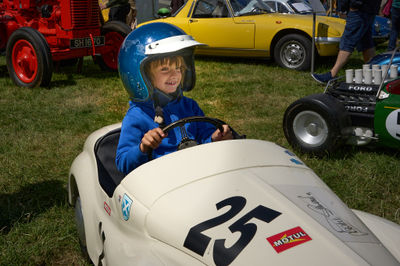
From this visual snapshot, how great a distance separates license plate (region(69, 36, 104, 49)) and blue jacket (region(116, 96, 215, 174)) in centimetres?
499

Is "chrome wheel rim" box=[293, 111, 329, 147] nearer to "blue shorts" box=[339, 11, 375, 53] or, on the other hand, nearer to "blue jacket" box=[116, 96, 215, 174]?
"blue jacket" box=[116, 96, 215, 174]

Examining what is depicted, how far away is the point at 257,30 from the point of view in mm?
8414

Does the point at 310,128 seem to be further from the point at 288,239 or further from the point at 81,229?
the point at 288,239

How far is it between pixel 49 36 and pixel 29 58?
0.90m

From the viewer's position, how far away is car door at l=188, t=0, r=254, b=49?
8555 mm

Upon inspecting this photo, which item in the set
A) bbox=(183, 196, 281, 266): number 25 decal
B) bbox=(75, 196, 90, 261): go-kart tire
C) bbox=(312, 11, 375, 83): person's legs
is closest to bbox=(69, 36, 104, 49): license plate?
bbox=(312, 11, 375, 83): person's legs

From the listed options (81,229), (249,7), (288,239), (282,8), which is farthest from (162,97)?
(282,8)

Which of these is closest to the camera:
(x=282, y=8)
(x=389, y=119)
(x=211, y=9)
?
(x=389, y=119)

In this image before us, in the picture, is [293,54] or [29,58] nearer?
[29,58]

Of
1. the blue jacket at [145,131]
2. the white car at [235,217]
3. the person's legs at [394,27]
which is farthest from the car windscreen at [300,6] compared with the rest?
the white car at [235,217]

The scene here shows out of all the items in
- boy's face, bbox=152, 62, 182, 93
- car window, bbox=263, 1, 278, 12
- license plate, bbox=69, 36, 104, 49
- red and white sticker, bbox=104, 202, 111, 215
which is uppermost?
car window, bbox=263, 1, 278, 12

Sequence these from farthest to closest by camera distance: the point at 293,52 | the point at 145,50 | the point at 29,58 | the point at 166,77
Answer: the point at 293,52 → the point at 29,58 → the point at 166,77 → the point at 145,50

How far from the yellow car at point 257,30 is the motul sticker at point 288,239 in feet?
21.1

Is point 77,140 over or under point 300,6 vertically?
under
